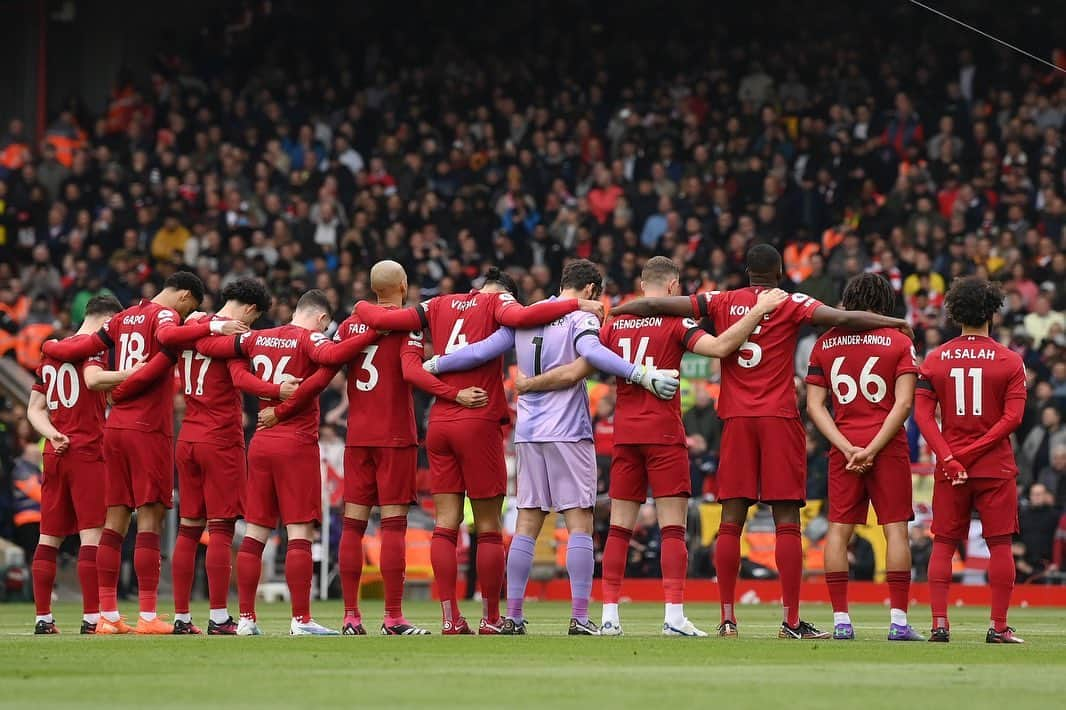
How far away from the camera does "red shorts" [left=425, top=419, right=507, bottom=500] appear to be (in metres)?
13.2

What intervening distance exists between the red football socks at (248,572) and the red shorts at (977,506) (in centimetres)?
482

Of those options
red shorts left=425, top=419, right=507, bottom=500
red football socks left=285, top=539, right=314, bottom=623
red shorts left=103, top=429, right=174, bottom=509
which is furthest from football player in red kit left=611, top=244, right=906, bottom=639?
red shorts left=103, top=429, right=174, bottom=509

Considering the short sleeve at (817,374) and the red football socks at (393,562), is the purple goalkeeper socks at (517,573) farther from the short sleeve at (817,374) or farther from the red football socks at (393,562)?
the short sleeve at (817,374)

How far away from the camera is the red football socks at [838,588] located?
12953mm

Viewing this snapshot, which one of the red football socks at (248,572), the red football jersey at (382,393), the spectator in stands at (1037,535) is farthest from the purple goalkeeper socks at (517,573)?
the spectator in stands at (1037,535)

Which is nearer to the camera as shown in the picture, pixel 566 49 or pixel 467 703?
pixel 467 703

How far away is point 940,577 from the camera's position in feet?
42.5

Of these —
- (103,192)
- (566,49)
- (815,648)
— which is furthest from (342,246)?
(815,648)

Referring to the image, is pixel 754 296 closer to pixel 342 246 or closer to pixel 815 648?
pixel 815 648

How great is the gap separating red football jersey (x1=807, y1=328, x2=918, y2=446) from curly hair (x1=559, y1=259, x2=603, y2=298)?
5.54 feet

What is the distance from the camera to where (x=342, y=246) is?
29281 mm

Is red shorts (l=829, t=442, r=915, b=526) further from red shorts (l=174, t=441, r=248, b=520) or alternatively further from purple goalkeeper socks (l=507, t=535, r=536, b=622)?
red shorts (l=174, t=441, r=248, b=520)

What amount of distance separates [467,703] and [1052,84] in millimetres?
23064

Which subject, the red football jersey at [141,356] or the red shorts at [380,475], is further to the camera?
the red football jersey at [141,356]
